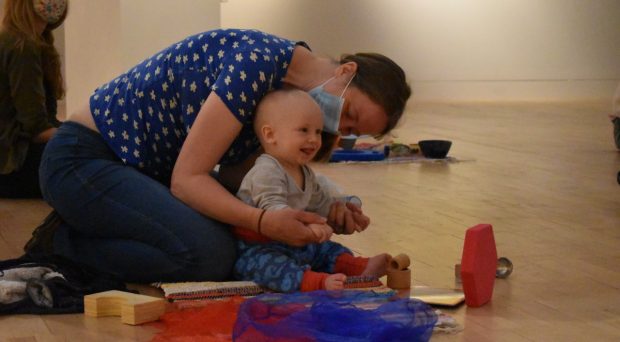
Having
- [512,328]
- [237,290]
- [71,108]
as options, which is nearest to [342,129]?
[237,290]

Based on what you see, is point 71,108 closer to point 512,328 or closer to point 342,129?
point 342,129

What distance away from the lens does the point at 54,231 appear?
2512 mm

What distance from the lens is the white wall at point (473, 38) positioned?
9016 mm

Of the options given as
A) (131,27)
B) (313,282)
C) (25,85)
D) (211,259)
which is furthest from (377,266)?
(131,27)

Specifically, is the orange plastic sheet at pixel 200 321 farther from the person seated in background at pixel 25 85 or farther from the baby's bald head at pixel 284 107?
the person seated in background at pixel 25 85

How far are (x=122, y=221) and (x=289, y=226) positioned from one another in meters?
0.43

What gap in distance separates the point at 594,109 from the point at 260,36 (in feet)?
20.8

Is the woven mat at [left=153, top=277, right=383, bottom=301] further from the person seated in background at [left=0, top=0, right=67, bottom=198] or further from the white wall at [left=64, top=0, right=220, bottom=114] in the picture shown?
the white wall at [left=64, top=0, right=220, bottom=114]

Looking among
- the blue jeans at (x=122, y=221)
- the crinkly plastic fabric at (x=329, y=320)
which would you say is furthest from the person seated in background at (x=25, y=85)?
the crinkly plastic fabric at (x=329, y=320)

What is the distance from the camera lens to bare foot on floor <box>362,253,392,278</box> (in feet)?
7.89

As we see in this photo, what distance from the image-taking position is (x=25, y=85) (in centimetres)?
373

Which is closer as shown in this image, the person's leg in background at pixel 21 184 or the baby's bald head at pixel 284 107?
the baby's bald head at pixel 284 107

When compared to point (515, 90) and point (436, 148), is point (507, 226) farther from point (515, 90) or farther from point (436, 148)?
point (515, 90)

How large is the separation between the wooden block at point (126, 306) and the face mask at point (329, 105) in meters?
0.58
